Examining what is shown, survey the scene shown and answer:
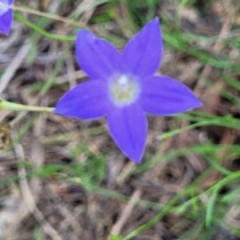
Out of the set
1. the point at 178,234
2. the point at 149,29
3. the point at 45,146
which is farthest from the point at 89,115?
the point at 178,234

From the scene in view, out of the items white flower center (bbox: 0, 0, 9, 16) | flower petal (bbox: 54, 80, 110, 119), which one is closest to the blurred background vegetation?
white flower center (bbox: 0, 0, 9, 16)

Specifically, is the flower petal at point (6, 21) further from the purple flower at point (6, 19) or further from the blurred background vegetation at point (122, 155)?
the blurred background vegetation at point (122, 155)

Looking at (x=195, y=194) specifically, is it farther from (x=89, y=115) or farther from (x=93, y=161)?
(x=89, y=115)

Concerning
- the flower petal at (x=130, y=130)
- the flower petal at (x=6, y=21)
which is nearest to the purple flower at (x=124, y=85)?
the flower petal at (x=130, y=130)

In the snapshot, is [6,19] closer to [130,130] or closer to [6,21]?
[6,21]

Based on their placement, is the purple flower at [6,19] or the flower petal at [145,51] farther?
the purple flower at [6,19]

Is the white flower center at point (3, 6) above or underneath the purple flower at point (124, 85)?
above
